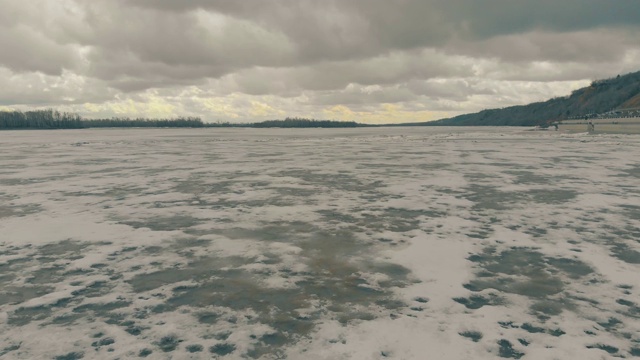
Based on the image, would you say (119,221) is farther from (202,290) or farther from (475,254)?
(475,254)

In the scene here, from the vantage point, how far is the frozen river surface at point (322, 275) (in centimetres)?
403

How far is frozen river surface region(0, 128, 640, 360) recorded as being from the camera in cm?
403

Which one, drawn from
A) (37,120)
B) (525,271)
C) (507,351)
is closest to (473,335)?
(507,351)

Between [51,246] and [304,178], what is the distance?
9.63 meters

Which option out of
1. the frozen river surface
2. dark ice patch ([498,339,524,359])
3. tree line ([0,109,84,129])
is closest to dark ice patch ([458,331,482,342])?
the frozen river surface

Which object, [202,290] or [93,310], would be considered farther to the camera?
[202,290]

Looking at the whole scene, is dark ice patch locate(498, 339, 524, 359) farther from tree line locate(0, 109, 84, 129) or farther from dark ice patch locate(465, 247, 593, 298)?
tree line locate(0, 109, 84, 129)

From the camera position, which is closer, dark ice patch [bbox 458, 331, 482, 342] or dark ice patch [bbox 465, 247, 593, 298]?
dark ice patch [bbox 458, 331, 482, 342]

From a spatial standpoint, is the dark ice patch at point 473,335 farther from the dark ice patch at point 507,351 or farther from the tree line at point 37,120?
the tree line at point 37,120

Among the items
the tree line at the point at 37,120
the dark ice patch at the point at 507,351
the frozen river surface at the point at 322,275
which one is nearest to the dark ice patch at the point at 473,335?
the frozen river surface at the point at 322,275

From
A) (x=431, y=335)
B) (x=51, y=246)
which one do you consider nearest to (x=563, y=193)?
(x=431, y=335)

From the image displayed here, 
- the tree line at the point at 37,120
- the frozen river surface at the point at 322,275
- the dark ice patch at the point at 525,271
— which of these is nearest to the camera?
the frozen river surface at the point at 322,275

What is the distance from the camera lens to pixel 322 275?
5.80 meters

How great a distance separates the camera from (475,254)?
671cm
